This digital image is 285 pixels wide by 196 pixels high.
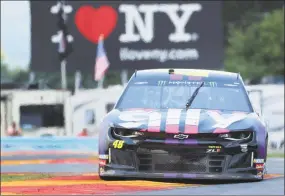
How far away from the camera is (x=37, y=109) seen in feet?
119

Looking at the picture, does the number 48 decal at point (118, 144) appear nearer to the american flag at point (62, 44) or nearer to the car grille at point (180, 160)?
the car grille at point (180, 160)

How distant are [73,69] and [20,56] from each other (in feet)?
13.0

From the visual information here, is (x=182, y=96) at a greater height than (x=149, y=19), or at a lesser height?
greater

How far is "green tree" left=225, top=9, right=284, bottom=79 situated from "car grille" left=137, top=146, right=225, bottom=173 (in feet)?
190

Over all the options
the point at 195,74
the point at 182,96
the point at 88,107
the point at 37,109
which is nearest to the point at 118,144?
the point at 182,96

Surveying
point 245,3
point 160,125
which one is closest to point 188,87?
point 160,125

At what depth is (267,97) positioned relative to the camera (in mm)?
35375

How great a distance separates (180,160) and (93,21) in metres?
32.0

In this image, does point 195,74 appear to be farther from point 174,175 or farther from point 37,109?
point 37,109

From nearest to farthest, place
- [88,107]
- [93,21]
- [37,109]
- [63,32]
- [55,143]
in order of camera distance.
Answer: [55,143] → [88,107] → [37,109] → [93,21] → [63,32]

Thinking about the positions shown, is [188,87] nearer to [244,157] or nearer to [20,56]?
[244,157]

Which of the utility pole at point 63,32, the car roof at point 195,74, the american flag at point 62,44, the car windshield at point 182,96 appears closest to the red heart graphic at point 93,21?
the utility pole at point 63,32

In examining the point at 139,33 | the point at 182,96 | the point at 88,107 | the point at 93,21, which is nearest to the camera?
the point at 182,96

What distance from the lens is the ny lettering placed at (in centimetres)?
3834
